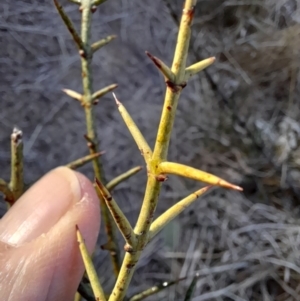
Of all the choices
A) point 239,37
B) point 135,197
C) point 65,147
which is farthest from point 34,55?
point 239,37

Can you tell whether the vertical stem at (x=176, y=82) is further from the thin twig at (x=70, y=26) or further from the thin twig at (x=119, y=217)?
the thin twig at (x=70, y=26)

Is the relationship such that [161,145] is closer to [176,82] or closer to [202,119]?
[176,82]

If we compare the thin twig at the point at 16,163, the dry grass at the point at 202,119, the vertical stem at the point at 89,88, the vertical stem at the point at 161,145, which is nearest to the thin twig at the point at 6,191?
the thin twig at the point at 16,163

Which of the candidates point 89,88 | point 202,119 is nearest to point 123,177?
point 89,88

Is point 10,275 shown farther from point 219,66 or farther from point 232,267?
point 219,66

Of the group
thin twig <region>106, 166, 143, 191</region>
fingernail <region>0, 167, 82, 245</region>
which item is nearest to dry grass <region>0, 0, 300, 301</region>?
fingernail <region>0, 167, 82, 245</region>

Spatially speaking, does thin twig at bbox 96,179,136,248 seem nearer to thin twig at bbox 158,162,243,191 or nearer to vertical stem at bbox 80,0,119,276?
thin twig at bbox 158,162,243,191
